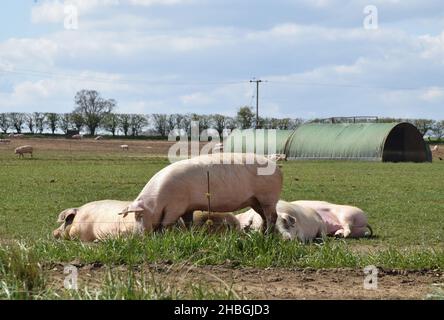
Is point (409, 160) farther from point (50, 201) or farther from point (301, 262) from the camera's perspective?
point (301, 262)

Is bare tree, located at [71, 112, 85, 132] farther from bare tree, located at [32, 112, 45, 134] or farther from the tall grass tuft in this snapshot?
the tall grass tuft

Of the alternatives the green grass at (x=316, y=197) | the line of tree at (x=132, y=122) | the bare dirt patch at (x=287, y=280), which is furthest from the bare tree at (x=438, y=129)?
the bare dirt patch at (x=287, y=280)

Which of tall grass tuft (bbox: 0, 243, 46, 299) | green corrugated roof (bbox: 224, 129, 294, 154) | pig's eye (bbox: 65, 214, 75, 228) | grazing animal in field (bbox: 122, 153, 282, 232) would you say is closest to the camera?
tall grass tuft (bbox: 0, 243, 46, 299)

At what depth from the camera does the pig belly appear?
14.4 meters

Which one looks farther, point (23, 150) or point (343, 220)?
point (23, 150)

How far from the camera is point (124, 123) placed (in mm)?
96500

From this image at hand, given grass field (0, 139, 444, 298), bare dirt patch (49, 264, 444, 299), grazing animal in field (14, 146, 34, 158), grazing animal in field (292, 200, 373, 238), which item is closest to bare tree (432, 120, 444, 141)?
grazing animal in field (14, 146, 34, 158)

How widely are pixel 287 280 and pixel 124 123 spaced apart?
293 ft

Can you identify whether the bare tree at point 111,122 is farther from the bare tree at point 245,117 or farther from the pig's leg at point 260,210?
the pig's leg at point 260,210

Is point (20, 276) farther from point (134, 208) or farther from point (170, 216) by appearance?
point (170, 216)

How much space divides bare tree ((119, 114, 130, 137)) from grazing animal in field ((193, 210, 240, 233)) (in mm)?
83593

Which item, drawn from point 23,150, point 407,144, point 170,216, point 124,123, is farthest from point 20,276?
point 124,123

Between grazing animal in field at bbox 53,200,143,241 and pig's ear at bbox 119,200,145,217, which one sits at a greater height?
pig's ear at bbox 119,200,145,217

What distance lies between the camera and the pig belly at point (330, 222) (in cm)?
1444
